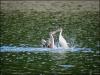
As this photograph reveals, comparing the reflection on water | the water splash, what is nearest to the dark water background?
the reflection on water

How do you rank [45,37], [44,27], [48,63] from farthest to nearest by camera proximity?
1. [44,27]
2. [45,37]
3. [48,63]

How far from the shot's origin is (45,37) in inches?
1529

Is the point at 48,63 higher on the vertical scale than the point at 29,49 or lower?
lower

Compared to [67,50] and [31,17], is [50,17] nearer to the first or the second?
[31,17]

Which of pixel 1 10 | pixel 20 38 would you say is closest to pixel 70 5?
pixel 1 10

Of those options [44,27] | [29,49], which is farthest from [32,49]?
[44,27]

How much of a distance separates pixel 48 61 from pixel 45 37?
11.4 metres

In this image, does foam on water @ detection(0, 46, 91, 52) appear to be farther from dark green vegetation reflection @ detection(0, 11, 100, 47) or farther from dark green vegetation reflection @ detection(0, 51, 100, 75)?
dark green vegetation reflection @ detection(0, 11, 100, 47)

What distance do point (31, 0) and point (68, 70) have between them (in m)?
60.4

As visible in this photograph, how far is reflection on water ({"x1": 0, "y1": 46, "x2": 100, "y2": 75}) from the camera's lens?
24.6 meters

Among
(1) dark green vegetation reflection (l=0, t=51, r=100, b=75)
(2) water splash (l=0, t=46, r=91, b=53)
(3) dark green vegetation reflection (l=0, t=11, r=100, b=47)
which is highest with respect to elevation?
(3) dark green vegetation reflection (l=0, t=11, r=100, b=47)

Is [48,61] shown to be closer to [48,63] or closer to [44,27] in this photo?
[48,63]

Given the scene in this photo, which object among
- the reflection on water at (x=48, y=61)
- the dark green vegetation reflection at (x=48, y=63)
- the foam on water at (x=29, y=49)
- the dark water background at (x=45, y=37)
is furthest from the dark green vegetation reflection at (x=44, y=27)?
the dark green vegetation reflection at (x=48, y=63)

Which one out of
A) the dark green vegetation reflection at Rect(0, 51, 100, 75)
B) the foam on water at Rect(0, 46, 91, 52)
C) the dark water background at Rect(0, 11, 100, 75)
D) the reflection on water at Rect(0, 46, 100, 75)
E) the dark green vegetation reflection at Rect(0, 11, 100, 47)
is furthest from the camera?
the dark green vegetation reflection at Rect(0, 11, 100, 47)
